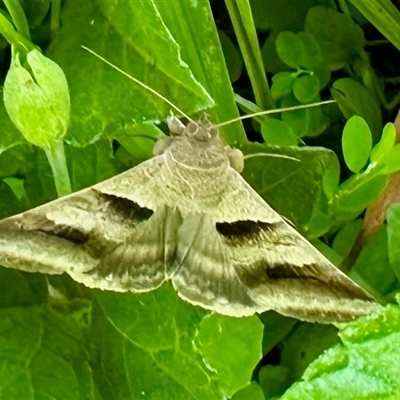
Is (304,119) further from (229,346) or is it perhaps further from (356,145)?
(229,346)

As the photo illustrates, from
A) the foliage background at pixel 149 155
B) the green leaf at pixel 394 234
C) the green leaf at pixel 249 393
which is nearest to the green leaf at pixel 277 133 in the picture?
the foliage background at pixel 149 155

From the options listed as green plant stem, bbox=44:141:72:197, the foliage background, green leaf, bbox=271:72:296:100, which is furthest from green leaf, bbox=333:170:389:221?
green plant stem, bbox=44:141:72:197

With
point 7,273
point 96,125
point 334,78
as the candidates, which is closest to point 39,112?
point 96,125

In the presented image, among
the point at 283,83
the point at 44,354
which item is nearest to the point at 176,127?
the point at 283,83

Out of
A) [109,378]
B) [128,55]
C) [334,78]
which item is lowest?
[109,378]

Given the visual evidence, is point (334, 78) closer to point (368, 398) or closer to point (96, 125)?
point (96, 125)

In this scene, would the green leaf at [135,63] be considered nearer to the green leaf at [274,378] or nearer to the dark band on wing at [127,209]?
the dark band on wing at [127,209]

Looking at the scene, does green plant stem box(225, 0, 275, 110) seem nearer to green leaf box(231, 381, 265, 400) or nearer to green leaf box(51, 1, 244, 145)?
green leaf box(51, 1, 244, 145)
